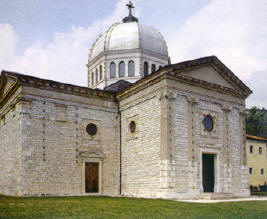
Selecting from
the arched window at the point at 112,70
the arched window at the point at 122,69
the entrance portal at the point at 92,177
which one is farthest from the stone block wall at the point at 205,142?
the arched window at the point at 112,70

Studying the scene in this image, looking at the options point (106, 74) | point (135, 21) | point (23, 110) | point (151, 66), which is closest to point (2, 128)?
point (23, 110)

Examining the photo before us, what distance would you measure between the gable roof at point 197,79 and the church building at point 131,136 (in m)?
0.06

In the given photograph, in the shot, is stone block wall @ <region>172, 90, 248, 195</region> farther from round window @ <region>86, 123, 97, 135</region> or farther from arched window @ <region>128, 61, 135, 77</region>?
arched window @ <region>128, 61, 135, 77</region>

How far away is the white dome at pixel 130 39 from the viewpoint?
1145 inches

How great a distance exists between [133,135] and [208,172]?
5.28 m

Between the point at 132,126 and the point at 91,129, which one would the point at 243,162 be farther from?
the point at 91,129

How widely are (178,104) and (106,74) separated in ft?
33.4

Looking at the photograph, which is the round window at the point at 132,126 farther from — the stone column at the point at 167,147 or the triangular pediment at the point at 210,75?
the triangular pediment at the point at 210,75

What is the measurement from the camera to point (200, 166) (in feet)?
68.0

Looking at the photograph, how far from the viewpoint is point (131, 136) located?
22406 millimetres

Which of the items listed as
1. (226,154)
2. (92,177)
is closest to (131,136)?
(92,177)

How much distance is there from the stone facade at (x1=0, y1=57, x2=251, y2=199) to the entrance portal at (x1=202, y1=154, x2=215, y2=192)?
0.59 ft

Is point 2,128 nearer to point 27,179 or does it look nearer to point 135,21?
point 27,179

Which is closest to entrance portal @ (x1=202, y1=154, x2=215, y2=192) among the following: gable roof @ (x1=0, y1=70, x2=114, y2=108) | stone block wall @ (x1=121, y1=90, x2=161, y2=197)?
stone block wall @ (x1=121, y1=90, x2=161, y2=197)
